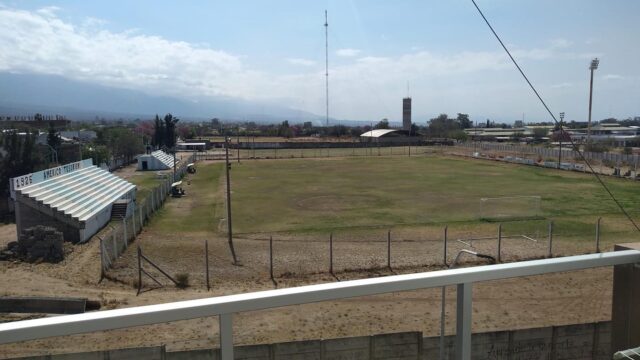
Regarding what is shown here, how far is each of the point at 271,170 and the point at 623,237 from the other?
39741mm

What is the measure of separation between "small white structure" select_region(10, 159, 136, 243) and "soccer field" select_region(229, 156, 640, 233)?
725 cm

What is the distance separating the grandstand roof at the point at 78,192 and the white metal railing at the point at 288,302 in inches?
911

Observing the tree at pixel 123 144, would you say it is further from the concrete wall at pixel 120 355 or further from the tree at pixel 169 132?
the concrete wall at pixel 120 355

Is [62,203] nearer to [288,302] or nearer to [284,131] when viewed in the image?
[288,302]

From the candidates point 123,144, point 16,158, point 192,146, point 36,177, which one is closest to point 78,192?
point 36,177

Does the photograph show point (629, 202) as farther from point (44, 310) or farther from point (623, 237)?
point (44, 310)

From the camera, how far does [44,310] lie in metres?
13.4

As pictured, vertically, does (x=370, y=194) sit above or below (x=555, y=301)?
below

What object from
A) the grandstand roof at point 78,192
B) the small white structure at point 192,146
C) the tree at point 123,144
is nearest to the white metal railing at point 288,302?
the grandstand roof at point 78,192

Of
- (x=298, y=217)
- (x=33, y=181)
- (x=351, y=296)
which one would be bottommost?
(x=298, y=217)

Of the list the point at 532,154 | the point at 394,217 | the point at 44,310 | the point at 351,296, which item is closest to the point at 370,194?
the point at 394,217

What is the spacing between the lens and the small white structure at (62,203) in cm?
2236

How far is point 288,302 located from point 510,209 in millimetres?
28601

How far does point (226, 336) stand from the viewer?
2145 millimetres
